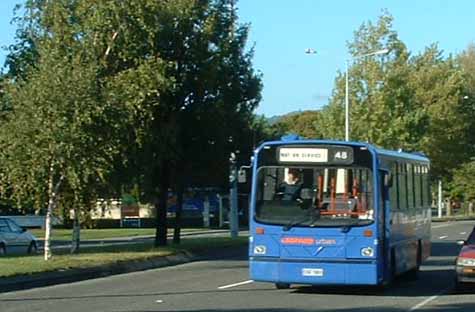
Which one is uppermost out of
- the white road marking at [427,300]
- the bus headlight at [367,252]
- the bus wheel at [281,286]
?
the bus headlight at [367,252]

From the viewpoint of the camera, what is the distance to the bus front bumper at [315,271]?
65.4 ft

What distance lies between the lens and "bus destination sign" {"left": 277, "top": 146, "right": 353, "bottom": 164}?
810 inches

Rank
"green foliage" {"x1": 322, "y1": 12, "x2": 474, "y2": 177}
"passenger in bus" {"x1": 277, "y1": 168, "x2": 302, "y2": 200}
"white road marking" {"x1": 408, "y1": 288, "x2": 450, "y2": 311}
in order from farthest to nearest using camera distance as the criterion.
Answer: "green foliage" {"x1": 322, "y1": 12, "x2": 474, "y2": 177}, "passenger in bus" {"x1": 277, "y1": 168, "x2": 302, "y2": 200}, "white road marking" {"x1": 408, "y1": 288, "x2": 450, "y2": 311}

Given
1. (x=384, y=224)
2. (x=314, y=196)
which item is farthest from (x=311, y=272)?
(x=384, y=224)

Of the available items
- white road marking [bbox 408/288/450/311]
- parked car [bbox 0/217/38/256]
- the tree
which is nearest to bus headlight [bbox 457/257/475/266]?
white road marking [bbox 408/288/450/311]

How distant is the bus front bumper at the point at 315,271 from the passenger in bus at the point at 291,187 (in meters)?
1.22

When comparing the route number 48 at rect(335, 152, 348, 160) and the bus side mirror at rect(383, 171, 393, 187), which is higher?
the route number 48 at rect(335, 152, 348, 160)

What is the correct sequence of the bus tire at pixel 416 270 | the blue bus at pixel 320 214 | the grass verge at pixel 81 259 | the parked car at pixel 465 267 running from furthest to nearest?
the grass verge at pixel 81 259 → the bus tire at pixel 416 270 → the parked car at pixel 465 267 → the blue bus at pixel 320 214

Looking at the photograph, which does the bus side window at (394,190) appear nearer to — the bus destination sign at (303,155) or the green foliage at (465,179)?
the bus destination sign at (303,155)

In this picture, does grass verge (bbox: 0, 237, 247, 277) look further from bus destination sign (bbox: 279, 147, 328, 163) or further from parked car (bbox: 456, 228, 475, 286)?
parked car (bbox: 456, 228, 475, 286)

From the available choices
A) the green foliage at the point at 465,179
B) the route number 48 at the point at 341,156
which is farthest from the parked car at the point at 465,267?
the green foliage at the point at 465,179

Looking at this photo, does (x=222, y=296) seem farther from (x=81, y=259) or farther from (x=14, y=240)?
(x=14, y=240)

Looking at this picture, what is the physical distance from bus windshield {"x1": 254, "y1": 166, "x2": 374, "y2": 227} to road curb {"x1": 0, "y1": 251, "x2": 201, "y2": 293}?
583 cm

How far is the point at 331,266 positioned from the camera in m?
20.1
